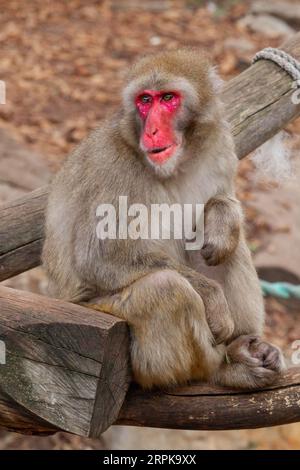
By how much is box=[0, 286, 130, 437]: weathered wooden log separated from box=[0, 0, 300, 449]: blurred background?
80.6 inches

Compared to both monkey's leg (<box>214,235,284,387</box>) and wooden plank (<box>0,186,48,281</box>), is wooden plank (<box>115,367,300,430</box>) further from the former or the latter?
wooden plank (<box>0,186,48,281</box>)

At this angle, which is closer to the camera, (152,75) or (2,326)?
(2,326)

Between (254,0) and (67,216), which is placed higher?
(254,0)

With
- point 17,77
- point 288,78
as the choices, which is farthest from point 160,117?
point 17,77


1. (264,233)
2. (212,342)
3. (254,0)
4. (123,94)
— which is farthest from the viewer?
(254,0)

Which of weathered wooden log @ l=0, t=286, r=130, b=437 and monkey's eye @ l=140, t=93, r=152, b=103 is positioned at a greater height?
monkey's eye @ l=140, t=93, r=152, b=103

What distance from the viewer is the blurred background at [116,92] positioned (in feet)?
17.2

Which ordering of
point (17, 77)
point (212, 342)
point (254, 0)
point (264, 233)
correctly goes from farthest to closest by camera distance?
1. point (254, 0)
2. point (17, 77)
3. point (264, 233)
4. point (212, 342)

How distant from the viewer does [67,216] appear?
3275 mm

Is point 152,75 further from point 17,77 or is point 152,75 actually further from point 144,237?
point 17,77

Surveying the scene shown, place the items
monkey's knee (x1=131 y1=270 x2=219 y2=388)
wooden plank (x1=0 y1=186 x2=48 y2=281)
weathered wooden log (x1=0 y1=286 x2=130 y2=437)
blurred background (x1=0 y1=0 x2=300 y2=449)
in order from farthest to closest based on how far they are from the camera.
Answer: blurred background (x1=0 y1=0 x2=300 y2=449) → wooden plank (x1=0 y1=186 x2=48 y2=281) → monkey's knee (x1=131 y1=270 x2=219 y2=388) → weathered wooden log (x1=0 y1=286 x2=130 y2=437)

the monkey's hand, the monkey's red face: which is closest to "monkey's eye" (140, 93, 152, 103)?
the monkey's red face

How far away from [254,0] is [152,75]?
7542 mm

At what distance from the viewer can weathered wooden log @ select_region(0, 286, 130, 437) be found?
2596 mm
